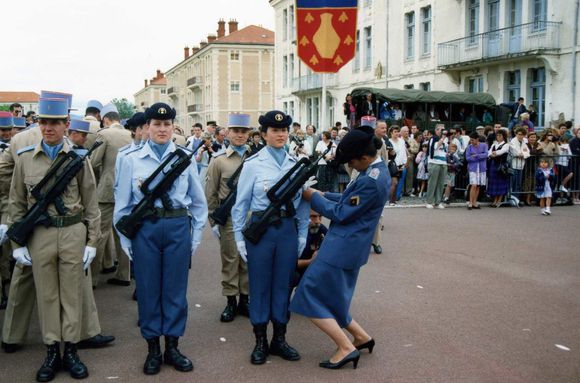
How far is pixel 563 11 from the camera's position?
24.8 meters

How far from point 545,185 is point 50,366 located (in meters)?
12.6

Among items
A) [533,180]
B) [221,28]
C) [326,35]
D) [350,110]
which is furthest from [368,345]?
[221,28]

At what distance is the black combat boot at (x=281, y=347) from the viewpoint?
17.8 feet

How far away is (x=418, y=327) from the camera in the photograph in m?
6.30

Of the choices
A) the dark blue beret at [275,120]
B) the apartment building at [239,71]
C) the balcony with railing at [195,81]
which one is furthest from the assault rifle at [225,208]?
the balcony with railing at [195,81]

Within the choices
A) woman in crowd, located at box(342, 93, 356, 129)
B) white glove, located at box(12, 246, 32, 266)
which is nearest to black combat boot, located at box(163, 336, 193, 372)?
white glove, located at box(12, 246, 32, 266)

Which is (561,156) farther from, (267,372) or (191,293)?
(267,372)

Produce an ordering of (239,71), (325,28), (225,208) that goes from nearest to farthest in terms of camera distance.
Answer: (225,208)
(325,28)
(239,71)

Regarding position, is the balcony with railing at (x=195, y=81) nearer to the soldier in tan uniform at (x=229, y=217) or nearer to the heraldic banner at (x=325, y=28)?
the heraldic banner at (x=325, y=28)

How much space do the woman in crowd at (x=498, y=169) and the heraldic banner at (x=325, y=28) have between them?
8.51m

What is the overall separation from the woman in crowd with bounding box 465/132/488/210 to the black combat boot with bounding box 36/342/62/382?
40.5 feet

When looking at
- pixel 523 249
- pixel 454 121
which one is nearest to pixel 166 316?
pixel 523 249

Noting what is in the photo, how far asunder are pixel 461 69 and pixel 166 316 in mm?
28563

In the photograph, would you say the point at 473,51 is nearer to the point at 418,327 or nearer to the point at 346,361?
the point at 418,327
